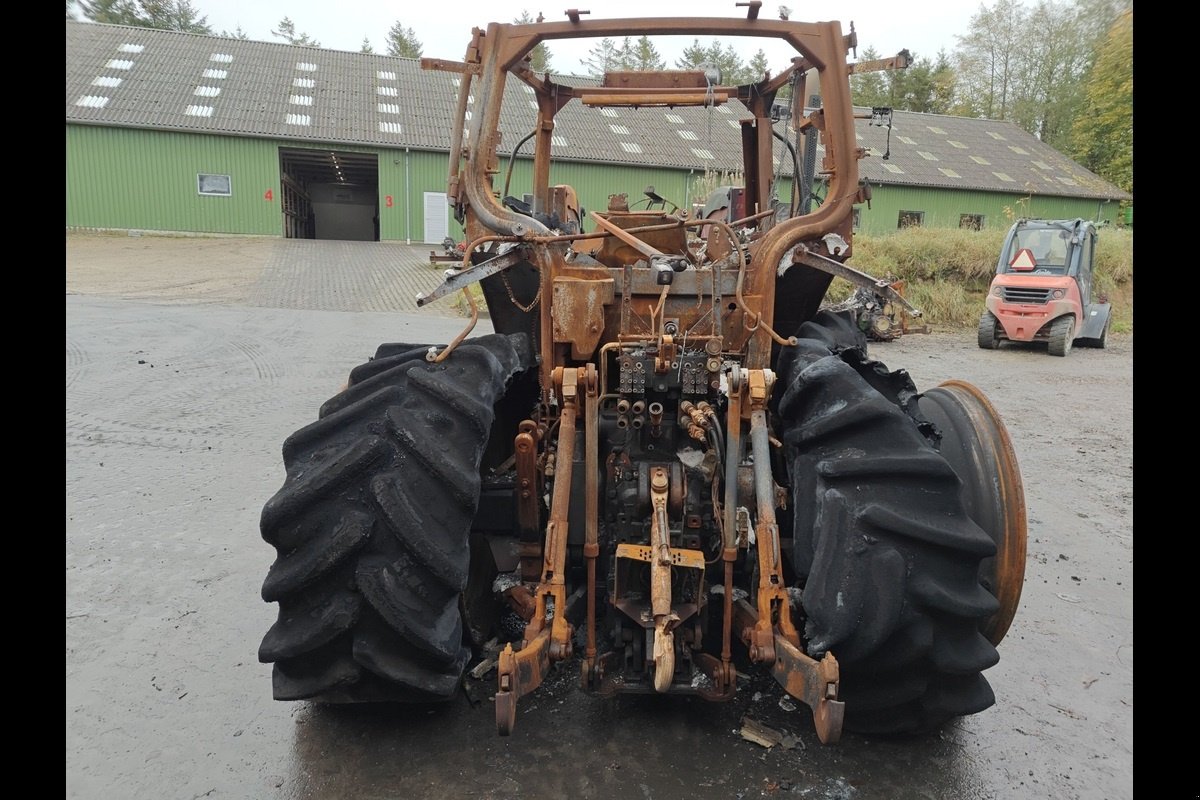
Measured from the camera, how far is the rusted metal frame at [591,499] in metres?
2.69

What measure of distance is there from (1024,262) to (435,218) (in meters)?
16.9

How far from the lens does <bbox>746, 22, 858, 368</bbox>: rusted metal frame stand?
3072 mm

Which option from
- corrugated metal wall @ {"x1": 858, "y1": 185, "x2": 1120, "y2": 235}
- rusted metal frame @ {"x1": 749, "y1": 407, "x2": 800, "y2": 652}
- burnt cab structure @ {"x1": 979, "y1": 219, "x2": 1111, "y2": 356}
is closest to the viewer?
rusted metal frame @ {"x1": 749, "y1": 407, "x2": 800, "y2": 652}

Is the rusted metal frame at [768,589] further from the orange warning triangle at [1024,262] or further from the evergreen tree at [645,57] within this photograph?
the evergreen tree at [645,57]

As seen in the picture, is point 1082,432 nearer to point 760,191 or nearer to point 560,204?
point 760,191

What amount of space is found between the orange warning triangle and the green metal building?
751 centimetres

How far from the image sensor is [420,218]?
81.8 feet

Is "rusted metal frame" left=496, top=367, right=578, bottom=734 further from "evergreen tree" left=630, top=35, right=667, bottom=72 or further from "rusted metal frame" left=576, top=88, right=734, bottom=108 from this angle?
"evergreen tree" left=630, top=35, right=667, bottom=72

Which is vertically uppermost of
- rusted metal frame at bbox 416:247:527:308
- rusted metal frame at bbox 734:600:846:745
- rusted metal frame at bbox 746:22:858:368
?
rusted metal frame at bbox 746:22:858:368

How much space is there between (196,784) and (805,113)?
344cm

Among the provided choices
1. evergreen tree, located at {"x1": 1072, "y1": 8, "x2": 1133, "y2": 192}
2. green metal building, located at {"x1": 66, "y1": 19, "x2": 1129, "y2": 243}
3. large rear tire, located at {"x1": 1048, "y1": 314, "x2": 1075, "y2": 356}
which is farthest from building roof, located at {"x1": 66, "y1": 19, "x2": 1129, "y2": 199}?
evergreen tree, located at {"x1": 1072, "y1": 8, "x2": 1133, "y2": 192}

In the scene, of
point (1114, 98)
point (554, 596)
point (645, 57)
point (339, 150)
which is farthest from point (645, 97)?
point (645, 57)

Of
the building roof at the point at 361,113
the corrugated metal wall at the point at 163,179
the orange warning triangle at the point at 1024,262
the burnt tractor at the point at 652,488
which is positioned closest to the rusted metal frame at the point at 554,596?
the burnt tractor at the point at 652,488
